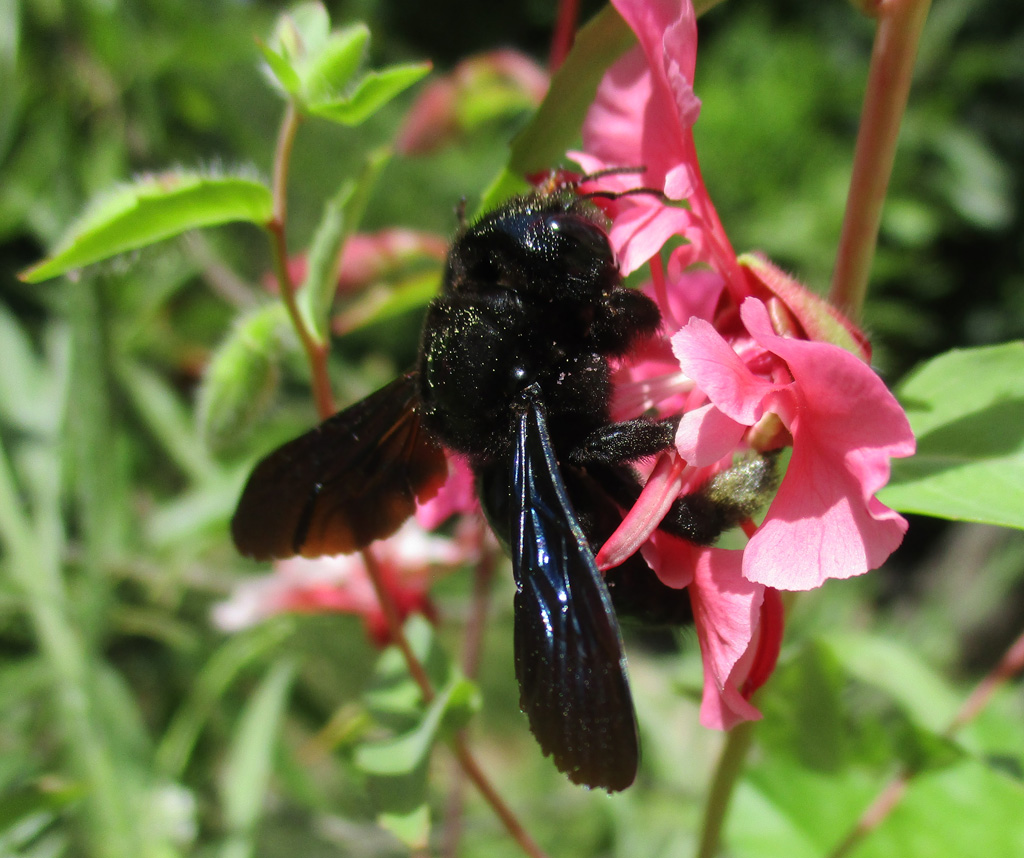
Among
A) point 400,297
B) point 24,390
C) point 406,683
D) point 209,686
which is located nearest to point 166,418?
point 24,390

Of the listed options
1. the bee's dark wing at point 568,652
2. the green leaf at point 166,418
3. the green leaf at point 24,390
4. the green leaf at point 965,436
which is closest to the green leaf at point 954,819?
the green leaf at point 965,436

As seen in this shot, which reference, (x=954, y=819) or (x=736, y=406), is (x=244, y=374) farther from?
(x=954, y=819)

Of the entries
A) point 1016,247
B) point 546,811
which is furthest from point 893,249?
point 546,811

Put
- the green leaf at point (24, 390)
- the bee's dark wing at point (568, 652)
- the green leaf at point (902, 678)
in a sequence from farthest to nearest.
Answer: the green leaf at point (24, 390), the green leaf at point (902, 678), the bee's dark wing at point (568, 652)

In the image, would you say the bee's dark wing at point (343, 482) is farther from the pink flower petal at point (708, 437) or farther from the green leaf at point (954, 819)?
the green leaf at point (954, 819)

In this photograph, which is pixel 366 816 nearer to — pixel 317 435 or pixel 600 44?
pixel 317 435
